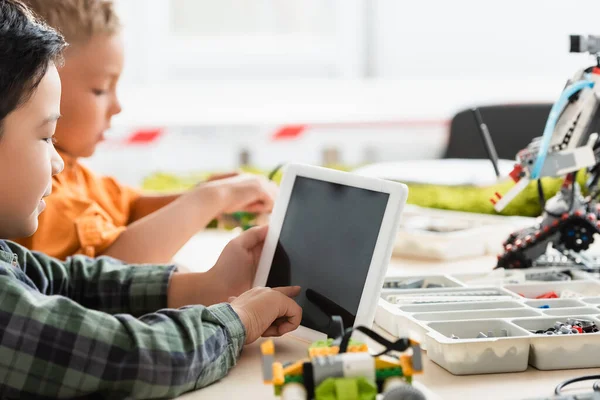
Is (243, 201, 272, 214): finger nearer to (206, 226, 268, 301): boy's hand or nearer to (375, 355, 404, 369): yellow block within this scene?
(206, 226, 268, 301): boy's hand

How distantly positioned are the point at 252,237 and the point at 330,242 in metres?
0.15

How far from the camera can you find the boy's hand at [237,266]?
3.16ft

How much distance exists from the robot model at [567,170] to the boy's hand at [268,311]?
30 centimetres

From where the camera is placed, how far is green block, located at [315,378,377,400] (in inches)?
23.2

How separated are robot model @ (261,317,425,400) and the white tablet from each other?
0.41ft

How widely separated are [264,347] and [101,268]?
1.47 ft

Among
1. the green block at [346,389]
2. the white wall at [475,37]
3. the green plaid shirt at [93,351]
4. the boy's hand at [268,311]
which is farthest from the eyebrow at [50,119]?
the white wall at [475,37]

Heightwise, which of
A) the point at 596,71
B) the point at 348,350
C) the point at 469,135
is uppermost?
the point at 596,71

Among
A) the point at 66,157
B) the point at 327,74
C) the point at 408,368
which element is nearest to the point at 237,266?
the point at 408,368

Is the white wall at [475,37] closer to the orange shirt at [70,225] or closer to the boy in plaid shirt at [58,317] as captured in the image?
the orange shirt at [70,225]

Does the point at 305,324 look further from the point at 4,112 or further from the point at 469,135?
the point at 469,135

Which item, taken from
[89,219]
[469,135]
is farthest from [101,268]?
[469,135]

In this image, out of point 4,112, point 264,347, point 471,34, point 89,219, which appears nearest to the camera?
point 264,347

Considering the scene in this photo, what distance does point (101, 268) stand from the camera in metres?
1.00
